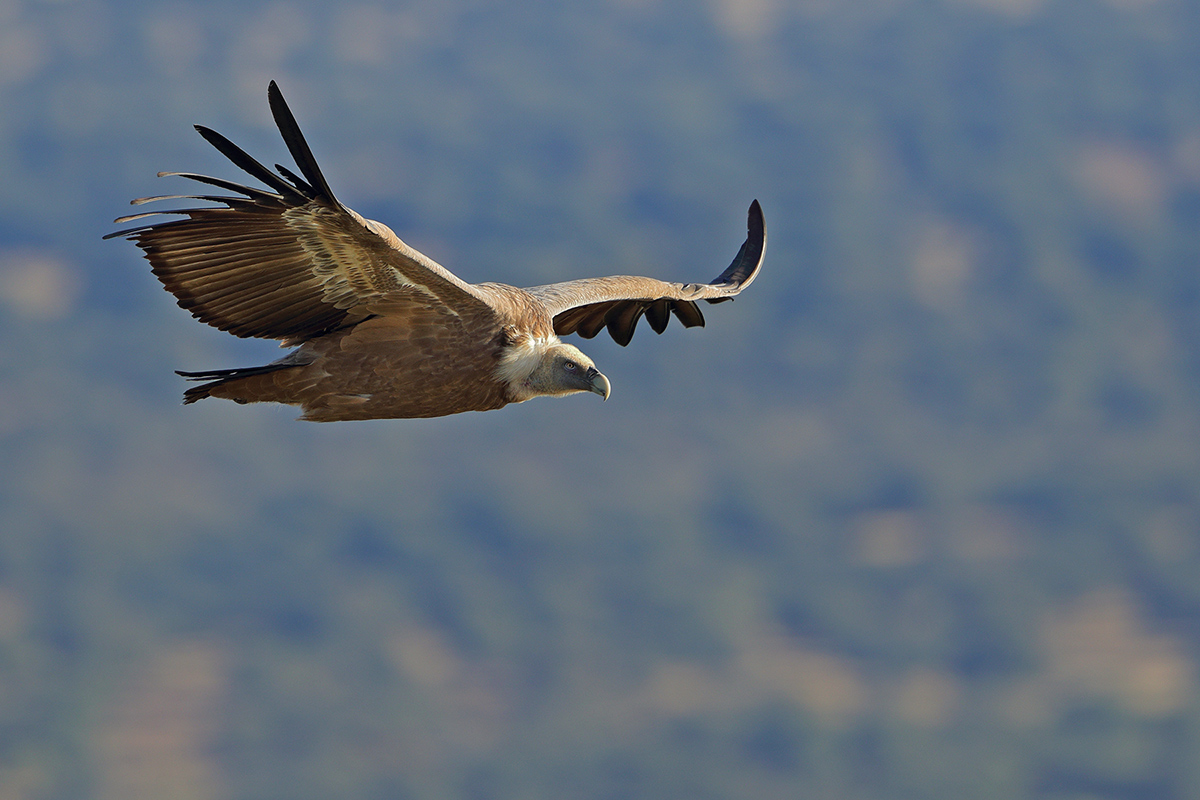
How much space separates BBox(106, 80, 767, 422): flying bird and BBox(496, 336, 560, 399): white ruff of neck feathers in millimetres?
10

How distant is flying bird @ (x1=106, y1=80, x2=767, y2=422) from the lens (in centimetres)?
867

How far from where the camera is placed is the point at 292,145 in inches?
314

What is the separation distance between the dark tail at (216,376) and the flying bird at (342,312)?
1 cm

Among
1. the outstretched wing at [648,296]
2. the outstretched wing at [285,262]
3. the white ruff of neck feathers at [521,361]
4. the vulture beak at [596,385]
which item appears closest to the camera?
the outstretched wing at [285,262]

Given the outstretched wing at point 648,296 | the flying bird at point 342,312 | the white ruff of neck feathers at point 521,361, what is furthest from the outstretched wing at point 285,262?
the outstretched wing at point 648,296

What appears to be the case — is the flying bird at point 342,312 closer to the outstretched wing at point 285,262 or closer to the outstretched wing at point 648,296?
the outstretched wing at point 285,262

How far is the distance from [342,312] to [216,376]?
970 mm

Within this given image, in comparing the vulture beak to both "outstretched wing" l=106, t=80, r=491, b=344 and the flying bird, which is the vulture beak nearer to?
the flying bird

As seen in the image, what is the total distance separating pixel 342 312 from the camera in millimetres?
9438

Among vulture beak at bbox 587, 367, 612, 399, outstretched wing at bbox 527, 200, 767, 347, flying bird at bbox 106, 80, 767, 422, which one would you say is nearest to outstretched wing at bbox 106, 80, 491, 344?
flying bird at bbox 106, 80, 767, 422

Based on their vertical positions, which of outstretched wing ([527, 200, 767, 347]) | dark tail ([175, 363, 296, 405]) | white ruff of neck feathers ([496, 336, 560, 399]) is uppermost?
outstretched wing ([527, 200, 767, 347])

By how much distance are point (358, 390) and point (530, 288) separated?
7.49 ft

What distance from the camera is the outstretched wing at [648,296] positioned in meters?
11.9

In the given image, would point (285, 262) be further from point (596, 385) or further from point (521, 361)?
point (596, 385)
